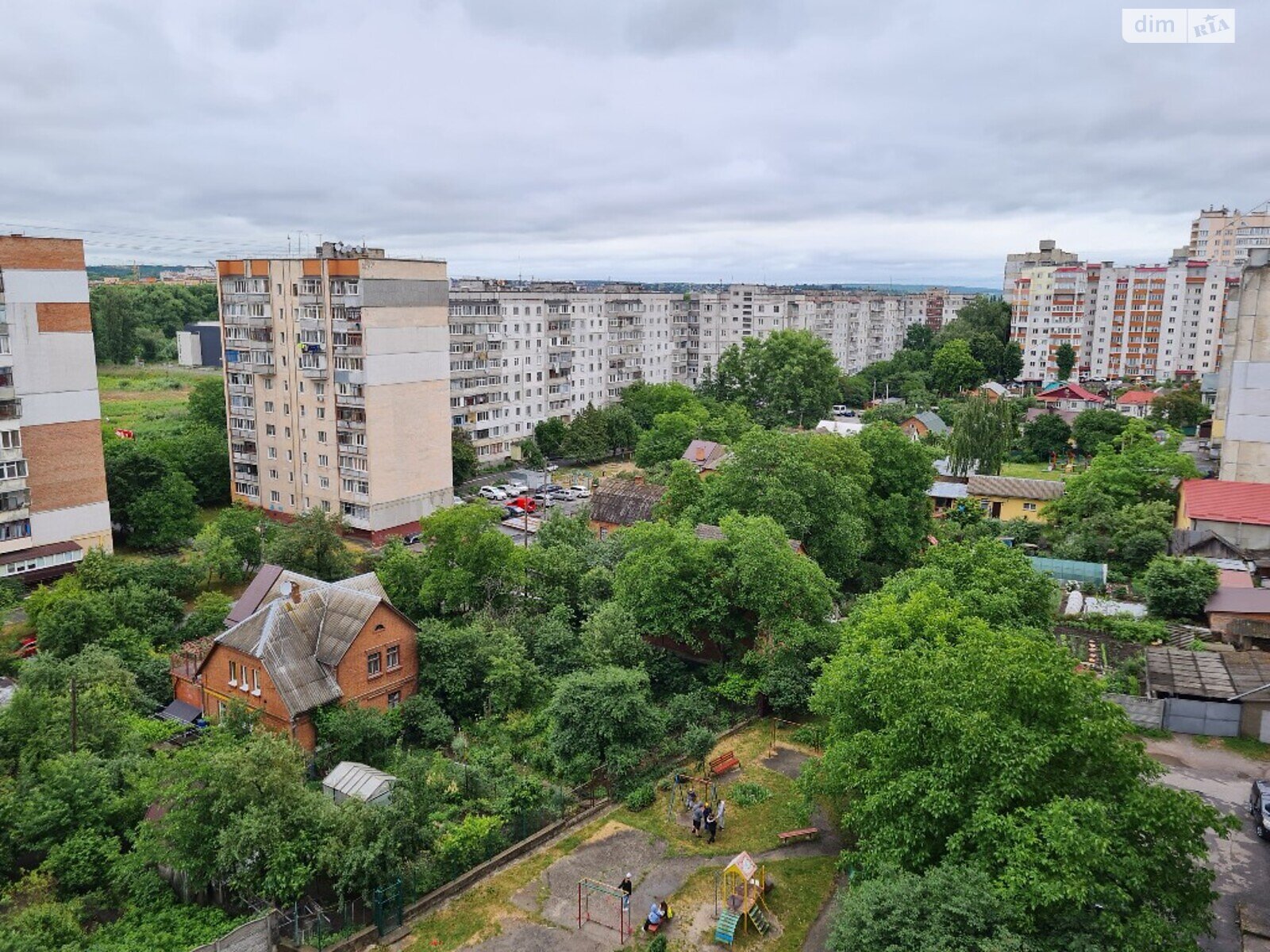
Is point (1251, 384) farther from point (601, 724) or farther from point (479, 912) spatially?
point (479, 912)

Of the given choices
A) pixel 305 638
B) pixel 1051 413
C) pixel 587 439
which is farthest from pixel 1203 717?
pixel 1051 413

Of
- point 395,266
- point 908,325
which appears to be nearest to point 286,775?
point 395,266

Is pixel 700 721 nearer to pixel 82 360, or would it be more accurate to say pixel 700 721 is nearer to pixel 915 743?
pixel 915 743

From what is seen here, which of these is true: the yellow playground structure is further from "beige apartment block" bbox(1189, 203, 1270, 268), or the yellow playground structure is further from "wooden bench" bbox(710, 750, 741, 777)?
"beige apartment block" bbox(1189, 203, 1270, 268)

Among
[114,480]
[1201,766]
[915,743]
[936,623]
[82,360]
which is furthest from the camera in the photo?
[114,480]

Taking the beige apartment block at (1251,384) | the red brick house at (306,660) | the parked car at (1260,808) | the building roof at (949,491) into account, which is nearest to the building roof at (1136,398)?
the building roof at (949,491)

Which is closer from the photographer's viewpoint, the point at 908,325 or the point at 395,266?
the point at 395,266

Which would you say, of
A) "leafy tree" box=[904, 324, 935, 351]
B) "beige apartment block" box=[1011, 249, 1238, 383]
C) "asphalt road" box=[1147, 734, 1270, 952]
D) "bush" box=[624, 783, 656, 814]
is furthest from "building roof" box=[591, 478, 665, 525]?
"leafy tree" box=[904, 324, 935, 351]

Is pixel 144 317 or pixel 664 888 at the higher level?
pixel 144 317
